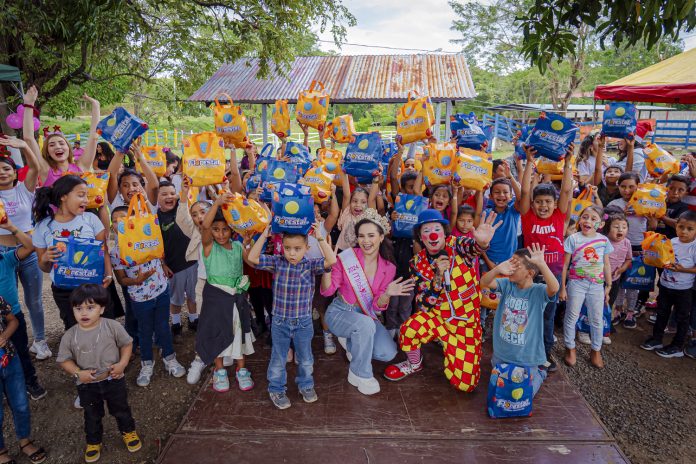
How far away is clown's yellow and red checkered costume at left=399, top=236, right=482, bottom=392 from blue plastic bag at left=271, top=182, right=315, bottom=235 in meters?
1.16

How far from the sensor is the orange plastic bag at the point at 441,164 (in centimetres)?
427

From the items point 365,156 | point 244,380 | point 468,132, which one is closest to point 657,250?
point 468,132

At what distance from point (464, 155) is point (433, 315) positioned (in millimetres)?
1499

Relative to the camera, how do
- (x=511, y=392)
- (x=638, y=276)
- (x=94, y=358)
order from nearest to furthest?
(x=94, y=358) < (x=511, y=392) < (x=638, y=276)

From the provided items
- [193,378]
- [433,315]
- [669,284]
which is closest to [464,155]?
[433,315]

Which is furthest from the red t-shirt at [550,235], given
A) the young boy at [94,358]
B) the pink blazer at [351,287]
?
the young boy at [94,358]

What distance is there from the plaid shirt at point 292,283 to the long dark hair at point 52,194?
59.1 inches

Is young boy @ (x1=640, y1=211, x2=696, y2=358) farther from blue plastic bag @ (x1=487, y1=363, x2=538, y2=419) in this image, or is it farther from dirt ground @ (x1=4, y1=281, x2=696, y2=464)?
blue plastic bag @ (x1=487, y1=363, x2=538, y2=419)

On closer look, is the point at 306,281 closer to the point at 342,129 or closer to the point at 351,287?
the point at 351,287

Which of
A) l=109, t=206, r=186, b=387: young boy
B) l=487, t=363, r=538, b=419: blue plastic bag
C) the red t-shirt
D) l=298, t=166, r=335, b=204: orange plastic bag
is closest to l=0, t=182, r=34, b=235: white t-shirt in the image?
l=109, t=206, r=186, b=387: young boy

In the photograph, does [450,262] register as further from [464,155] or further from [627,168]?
[627,168]

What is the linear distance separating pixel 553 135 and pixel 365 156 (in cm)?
171

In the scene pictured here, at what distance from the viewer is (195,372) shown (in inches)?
153

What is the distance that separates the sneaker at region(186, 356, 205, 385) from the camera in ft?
12.6
